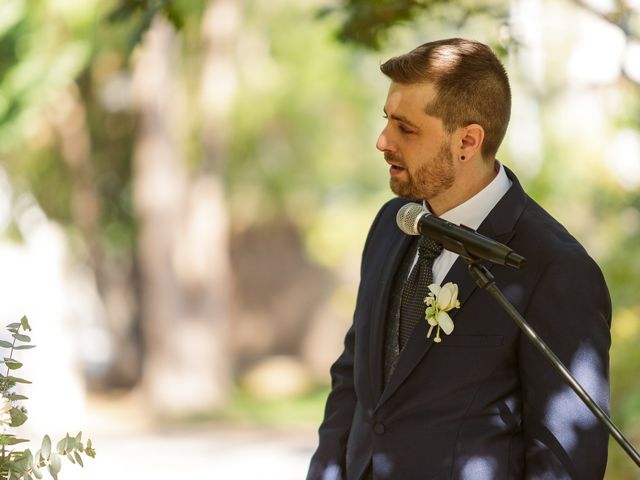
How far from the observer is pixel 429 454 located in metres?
2.81

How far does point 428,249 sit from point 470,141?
0.93 ft

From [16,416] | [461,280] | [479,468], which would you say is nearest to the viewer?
[16,416]

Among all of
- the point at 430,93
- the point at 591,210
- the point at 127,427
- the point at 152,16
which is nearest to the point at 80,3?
the point at 127,427

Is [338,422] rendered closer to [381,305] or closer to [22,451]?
[381,305]

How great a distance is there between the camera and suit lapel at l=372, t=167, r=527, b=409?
9.29ft

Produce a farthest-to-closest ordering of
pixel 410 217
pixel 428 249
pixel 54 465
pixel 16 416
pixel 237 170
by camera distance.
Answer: pixel 237 170
pixel 428 249
pixel 410 217
pixel 16 416
pixel 54 465

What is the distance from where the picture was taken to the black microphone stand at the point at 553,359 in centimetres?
231

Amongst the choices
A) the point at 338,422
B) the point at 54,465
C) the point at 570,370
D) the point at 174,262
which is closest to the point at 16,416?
the point at 54,465

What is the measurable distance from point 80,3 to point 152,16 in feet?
42.2

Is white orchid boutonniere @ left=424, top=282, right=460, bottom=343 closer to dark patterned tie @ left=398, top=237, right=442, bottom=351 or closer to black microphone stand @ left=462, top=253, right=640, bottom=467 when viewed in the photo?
dark patterned tie @ left=398, top=237, right=442, bottom=351

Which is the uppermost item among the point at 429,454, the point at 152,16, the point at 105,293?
the point at 105,293

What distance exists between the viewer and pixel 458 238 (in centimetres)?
248

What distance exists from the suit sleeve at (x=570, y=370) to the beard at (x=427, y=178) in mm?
365

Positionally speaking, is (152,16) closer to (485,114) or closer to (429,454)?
(485,114)
